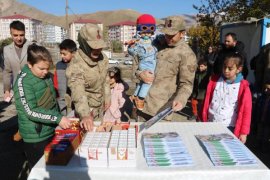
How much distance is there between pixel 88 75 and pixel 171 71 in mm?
710

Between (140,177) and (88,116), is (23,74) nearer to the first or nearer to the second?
(88,116)

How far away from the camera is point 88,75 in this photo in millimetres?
2396

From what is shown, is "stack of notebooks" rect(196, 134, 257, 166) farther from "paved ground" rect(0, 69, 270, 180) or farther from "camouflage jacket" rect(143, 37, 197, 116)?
"paved ground" rect(0, 69, 270, 180)

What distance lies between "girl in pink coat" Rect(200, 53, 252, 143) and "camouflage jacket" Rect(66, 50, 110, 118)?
1048 millimetres

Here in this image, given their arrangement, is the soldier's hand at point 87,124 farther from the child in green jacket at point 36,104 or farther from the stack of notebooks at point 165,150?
the stack of notebooks at point 165,150

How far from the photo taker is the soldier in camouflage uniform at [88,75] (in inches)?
86.3

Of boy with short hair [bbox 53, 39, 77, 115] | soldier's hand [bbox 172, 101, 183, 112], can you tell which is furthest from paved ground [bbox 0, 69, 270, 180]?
soldier's hand [bbox 172, 101, 183, 112]

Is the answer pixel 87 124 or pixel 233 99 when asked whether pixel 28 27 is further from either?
pixel 87 124

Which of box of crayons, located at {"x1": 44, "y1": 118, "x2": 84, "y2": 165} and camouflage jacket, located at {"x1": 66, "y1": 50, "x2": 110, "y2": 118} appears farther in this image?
camouflage jacket, located at {"x1": 66, "y1": 50, "x2": 110, "y2": 118}

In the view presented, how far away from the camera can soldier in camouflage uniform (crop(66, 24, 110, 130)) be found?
2.19m

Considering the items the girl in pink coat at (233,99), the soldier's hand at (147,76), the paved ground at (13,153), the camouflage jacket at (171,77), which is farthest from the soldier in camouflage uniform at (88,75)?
the paved ground at (13,153)

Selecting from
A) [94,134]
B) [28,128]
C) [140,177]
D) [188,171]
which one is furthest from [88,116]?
[188,171]

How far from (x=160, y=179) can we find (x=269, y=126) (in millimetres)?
3124

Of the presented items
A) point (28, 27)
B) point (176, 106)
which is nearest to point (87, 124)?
point (176, 106)
